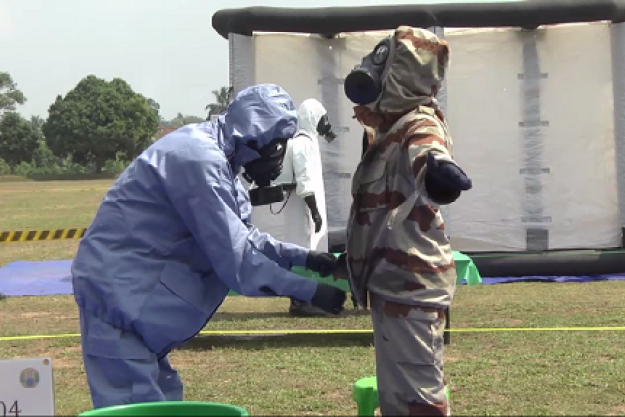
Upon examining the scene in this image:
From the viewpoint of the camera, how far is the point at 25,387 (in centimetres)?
302

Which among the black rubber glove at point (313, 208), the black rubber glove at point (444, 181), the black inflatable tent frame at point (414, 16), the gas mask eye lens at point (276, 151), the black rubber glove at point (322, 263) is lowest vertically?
the black rubber glove at point (313, 208)

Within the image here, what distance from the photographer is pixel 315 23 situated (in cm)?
930

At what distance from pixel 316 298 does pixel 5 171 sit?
6245cm

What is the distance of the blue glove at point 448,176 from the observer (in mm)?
2617

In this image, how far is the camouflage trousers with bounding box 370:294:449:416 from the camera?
2.85 metres

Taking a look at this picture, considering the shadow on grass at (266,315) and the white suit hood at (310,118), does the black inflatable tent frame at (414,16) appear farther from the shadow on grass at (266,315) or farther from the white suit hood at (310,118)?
the shadow on grass at (266,315)

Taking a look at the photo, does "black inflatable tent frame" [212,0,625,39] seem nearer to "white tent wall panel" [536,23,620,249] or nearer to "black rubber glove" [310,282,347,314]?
"white tent wall panel" [536,23,620,249]

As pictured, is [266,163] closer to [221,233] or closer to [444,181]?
[221,233]

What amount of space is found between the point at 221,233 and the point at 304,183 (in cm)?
484

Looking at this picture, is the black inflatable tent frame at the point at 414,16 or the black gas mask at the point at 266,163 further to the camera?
the black inflatable tent frame at the point at 414,16

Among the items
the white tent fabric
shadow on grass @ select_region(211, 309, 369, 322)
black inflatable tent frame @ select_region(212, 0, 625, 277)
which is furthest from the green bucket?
the white tent fabric

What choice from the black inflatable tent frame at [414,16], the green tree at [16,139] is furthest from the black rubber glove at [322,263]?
the green tree at [16,139]

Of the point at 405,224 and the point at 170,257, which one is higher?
the point at 405,224

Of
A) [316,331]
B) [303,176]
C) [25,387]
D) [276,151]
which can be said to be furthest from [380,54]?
[303,176]
